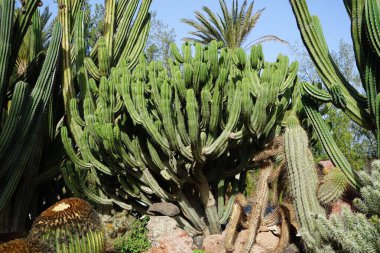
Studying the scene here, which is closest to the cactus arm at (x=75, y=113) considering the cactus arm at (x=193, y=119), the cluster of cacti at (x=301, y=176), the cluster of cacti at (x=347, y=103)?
the cactus arm at (x=193, y=119)

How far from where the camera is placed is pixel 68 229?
515 cm

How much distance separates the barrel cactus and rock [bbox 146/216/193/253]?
1844mm

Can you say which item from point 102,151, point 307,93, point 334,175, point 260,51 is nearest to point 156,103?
point 102,151

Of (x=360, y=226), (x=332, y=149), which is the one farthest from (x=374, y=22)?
(x=360, y=226)

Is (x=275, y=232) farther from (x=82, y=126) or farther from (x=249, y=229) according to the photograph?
(x=82, y=126)

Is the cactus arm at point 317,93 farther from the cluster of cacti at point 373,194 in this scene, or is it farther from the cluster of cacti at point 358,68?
the cluster of cacti at point 373,194

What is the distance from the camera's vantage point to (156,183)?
7785 mm

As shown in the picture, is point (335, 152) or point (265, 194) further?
point (265, 194)

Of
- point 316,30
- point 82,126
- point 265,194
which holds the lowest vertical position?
point 265,194

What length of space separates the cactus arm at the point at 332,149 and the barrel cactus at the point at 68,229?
2859mm

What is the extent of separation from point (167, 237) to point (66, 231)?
8.03ft

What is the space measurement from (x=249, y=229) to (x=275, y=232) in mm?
459

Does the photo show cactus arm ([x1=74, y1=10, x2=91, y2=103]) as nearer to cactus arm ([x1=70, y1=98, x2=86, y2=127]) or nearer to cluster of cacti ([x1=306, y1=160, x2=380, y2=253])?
cactus arm ([x1=70, y1=98, x2=86, y2=127])

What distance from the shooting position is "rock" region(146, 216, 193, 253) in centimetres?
706
